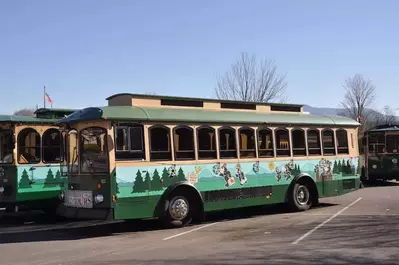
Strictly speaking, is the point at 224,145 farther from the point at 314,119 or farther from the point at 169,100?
the point at 314,119

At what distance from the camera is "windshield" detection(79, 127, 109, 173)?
10.5 meters

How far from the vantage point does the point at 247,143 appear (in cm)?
1299

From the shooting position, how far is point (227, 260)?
782 cm

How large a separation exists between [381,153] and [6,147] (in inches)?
670

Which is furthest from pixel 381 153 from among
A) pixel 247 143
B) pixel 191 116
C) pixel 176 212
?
pixel 176 212

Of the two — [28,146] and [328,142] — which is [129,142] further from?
[328,142]

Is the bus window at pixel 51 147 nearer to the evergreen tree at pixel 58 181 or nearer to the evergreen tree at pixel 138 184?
the evergreen tree at pixel 58 181

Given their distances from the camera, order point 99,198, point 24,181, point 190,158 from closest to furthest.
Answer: point 99,198
point 190,158
point 24,181

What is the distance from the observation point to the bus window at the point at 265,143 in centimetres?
1327

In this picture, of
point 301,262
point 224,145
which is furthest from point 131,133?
point 301,262

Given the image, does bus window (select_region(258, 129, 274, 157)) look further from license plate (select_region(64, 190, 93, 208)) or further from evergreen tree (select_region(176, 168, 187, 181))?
license plate (select_region(64, 190, 93, 208))

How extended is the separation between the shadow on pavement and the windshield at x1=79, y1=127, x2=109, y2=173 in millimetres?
1552

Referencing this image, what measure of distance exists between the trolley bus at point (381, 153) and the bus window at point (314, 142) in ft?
31.2

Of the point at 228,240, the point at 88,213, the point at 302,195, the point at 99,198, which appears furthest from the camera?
the point at 302,195
